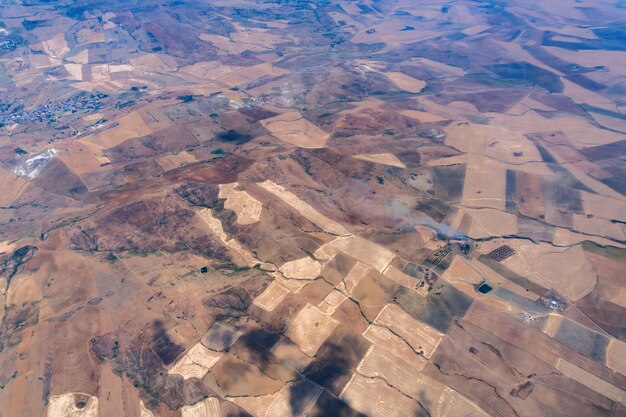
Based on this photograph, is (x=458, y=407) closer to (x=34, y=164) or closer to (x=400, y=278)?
(x=400, y=278)

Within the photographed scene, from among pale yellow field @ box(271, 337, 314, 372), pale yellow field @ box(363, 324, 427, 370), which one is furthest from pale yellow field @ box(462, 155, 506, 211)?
pale yellow field @ box(271, 337, 314, 372)

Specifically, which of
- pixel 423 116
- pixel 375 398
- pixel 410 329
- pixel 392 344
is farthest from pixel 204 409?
pixel 423 116

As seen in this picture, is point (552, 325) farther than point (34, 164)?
No

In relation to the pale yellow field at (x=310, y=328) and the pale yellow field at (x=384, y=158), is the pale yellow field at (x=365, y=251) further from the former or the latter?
the pale yellow field at (x=384, y=158)

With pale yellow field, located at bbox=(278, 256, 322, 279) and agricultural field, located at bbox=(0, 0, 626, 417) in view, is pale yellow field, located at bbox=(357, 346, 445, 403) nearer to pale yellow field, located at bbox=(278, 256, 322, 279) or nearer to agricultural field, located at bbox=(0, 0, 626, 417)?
agricultural field, located at bbox=(0, 0, 626, 417)

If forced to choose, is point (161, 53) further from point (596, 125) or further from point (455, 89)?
point (596, 125)

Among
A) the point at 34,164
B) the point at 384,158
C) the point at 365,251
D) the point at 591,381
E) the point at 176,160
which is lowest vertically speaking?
the point at 34,164
